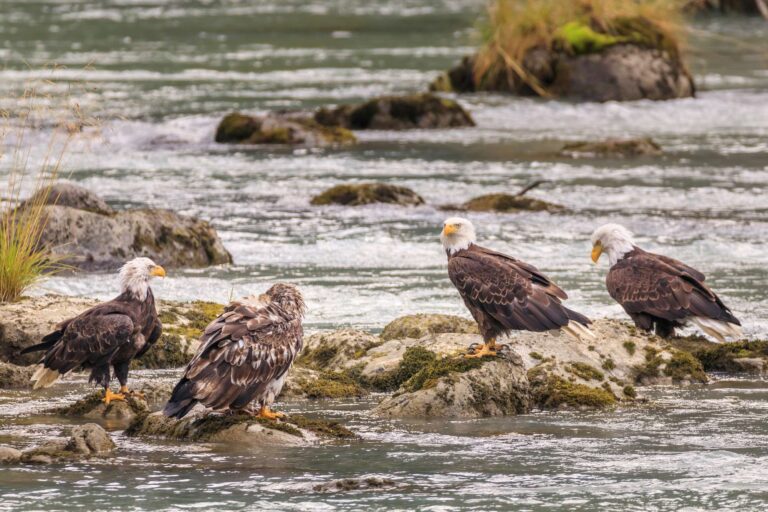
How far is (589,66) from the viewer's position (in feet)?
106

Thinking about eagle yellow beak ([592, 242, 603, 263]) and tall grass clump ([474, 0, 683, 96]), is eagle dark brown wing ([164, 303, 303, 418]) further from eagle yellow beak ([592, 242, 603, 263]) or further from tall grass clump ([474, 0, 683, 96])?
tall grass clump ([474, 0, 683, 96])

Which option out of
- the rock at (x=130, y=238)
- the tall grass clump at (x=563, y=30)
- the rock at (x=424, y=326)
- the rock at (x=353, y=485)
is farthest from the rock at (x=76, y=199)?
Answer: the tall grass clump at (x=563, y=30)

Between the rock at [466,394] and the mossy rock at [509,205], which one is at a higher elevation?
the mossy rock at [509,205]

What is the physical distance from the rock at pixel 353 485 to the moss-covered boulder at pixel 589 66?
24.0m

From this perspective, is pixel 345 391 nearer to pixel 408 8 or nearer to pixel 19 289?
pixel 19 289

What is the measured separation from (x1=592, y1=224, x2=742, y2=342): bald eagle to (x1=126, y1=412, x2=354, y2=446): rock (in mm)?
3500

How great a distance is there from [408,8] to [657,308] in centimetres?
4450

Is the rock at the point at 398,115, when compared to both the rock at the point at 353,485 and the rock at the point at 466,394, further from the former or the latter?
the rock at the point at 353,485

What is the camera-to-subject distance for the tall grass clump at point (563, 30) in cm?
3272

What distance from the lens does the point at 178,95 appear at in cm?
3272

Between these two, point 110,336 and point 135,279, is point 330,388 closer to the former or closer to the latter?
point 135,279

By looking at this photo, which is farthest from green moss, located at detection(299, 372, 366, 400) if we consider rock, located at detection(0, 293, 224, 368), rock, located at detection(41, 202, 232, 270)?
rock, located at detection(41, 202, 232, 270)

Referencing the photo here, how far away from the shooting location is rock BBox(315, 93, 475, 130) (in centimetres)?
2936

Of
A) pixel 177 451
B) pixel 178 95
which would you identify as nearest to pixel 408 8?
pixel 178 95
